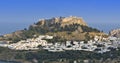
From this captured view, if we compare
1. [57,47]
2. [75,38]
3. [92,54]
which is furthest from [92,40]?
[92,54]

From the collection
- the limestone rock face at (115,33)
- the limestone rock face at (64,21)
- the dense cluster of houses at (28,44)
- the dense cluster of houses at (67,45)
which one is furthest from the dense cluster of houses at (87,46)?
the limestone rock face at (64,21)

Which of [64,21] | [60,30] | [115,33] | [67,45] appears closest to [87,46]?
[67,45]

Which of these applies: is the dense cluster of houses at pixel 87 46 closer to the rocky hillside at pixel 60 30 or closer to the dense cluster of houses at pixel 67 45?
the dense cluster of houses at pixel 67 45

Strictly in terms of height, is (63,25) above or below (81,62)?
above

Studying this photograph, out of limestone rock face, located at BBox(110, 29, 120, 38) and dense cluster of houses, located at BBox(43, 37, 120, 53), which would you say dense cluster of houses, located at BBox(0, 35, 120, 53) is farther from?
limestone rock face, located at BBox(110, 29, 120, 38)

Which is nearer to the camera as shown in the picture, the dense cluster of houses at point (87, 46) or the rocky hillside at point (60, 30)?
the dense cluster of houses at point (87, 46)

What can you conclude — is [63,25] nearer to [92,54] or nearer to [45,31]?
[45,31]

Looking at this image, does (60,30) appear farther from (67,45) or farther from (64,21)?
(67,45)
